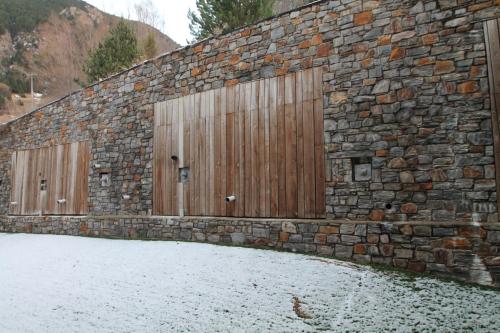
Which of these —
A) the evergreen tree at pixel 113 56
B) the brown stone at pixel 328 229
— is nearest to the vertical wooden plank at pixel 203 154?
the brown stone at pixel 328 229

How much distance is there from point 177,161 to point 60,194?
13.6 ft

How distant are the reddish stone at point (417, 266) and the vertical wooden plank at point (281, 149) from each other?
1.86m

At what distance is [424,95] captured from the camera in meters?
4.54

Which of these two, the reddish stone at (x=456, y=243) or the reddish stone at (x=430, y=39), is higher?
the reddish stone at (x=430, y=39)

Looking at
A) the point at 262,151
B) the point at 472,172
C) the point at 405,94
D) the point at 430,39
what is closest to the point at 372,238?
the point at 472,172

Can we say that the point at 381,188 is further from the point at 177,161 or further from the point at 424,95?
the point at 177,161

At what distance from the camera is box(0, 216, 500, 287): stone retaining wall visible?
3.99 meters

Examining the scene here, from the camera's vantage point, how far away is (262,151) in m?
5.81

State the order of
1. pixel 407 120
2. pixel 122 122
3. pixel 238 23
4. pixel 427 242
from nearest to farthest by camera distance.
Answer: pixel 427 242 < pixel 407 120 < pixel 122 122 < pixel 238 23

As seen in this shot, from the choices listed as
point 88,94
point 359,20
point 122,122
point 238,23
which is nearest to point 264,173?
point 359,20

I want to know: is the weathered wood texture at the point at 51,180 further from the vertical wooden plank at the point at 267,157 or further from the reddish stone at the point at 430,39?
the reddish stone at the point at 430,39

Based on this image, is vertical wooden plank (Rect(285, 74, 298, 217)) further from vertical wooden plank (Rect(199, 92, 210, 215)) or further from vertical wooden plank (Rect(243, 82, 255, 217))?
vertical wooden plank (Rect(199, 92, 210, 215))

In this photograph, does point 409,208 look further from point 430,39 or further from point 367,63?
point 430,39

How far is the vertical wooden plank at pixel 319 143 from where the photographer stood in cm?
515
